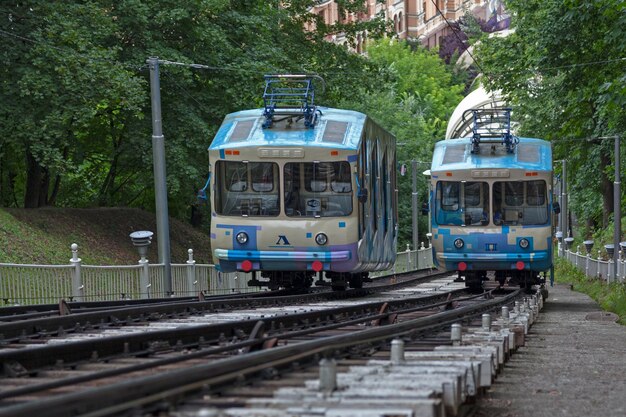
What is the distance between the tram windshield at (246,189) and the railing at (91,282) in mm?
1764

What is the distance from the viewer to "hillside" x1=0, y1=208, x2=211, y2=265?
33312 mm

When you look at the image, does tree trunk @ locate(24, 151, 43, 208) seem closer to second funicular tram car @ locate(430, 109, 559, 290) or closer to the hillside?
the hillside

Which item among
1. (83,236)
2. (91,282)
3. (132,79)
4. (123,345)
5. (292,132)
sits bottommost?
(91,282)

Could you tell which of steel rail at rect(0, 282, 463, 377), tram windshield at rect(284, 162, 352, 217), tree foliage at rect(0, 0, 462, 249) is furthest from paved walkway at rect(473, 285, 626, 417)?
tree foliage at rect(0, 0, 462, 249)

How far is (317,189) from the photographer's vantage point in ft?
79.4

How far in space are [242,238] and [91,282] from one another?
10.2 ft

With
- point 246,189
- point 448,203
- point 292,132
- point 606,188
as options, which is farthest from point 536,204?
point 606,188

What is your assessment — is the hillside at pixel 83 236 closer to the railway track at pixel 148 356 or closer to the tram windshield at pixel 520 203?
the tram windshield at pixel 520 203

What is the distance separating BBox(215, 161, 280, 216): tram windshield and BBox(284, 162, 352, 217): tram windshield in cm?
26

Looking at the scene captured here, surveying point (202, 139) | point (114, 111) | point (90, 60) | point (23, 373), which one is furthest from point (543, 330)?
point (114, 111)

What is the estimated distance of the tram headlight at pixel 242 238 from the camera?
23969 millimetres

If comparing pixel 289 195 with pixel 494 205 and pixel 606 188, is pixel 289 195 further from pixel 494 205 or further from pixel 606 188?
pixel 606 188

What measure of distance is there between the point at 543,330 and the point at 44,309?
8.04 metres

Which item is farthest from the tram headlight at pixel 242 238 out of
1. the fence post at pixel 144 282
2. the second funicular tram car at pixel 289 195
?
the fence post at pixel 144 282
